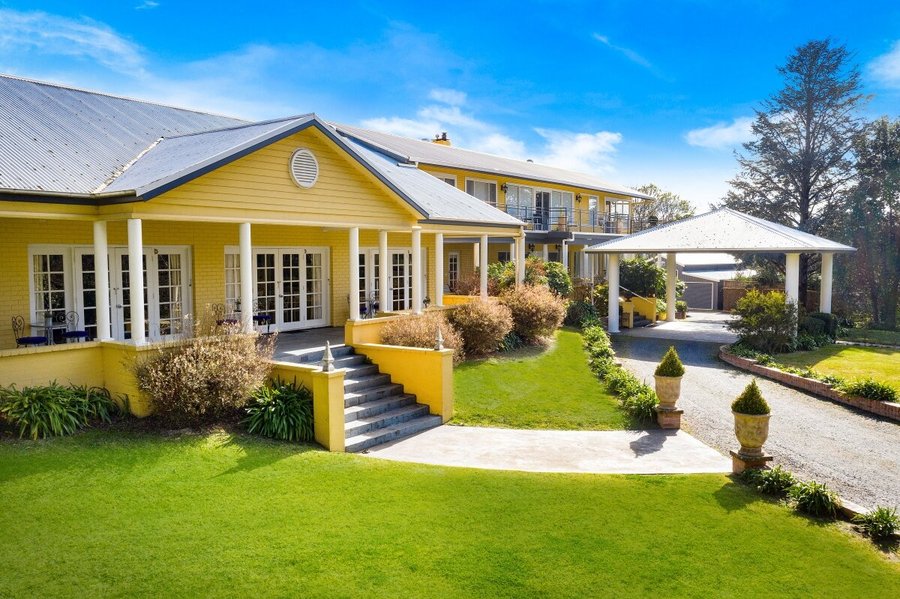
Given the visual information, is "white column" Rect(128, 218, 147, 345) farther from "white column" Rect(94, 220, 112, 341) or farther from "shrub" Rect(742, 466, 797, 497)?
"shrub" Rect(742, 466, 797, 497)

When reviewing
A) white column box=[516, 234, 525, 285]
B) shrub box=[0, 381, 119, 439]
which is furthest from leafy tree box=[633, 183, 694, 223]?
shrub box=[0, 381, 119, 439]

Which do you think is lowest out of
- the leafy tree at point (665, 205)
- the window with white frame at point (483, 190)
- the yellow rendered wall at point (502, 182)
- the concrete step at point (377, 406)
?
the concrete step at point (377, 406)

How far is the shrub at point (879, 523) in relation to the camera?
7.35 meters

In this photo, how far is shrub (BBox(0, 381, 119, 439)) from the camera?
9.48 meters

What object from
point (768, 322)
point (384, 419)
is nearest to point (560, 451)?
point (384, 419)

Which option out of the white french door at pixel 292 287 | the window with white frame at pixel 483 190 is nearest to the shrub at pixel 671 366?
the white french door at pixel 292 287

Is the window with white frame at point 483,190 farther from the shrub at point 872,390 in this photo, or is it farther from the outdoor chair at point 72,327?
the outdoor chair at point 72,327

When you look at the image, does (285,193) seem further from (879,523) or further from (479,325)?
(879,523)

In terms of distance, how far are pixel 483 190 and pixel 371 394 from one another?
65.1 ft

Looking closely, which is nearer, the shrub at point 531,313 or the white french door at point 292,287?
the white french door at point 292,287

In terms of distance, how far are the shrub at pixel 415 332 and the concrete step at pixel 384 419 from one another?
6.43ft

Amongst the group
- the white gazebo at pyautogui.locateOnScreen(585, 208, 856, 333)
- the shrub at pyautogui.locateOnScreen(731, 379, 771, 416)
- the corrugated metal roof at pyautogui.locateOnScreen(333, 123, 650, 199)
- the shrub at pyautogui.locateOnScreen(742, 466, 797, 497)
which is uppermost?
the corrugated metal roof at pyautogui.locateOnScreen(333, 123, 650, 199)

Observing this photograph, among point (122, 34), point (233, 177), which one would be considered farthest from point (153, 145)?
point (122, 34)

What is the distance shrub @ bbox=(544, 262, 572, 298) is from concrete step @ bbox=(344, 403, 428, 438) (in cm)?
1232
